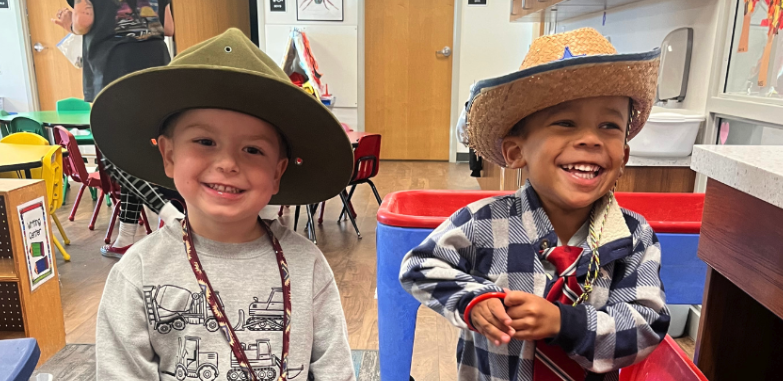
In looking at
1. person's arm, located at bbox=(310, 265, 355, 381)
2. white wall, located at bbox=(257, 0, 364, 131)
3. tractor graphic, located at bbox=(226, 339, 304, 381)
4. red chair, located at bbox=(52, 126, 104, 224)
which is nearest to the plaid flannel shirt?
person's arm, located at bbox=(310, 265, 355, 381)

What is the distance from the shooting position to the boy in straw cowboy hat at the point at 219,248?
798 millimetres

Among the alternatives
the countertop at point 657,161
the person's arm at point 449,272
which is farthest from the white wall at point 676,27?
the person's arm at point 449,272

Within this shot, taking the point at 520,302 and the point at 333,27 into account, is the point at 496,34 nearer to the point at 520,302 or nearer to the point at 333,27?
the point at 333,27

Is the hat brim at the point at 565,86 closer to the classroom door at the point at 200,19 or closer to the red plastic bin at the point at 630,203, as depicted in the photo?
the red plastic bin at the point at 630,203

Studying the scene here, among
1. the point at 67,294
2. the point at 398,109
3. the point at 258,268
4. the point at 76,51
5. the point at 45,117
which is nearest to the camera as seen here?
the point at 258,268

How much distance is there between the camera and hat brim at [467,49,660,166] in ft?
2.63

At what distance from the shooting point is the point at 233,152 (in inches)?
32.9

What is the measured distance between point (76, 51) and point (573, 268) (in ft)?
21.4

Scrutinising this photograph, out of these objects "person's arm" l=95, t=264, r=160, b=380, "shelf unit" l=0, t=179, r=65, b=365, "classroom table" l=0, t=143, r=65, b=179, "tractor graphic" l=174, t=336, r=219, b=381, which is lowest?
"shelf unit" l=0, t=179, r=65, b=365

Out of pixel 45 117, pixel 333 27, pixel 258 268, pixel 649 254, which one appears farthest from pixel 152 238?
pixel 333 27

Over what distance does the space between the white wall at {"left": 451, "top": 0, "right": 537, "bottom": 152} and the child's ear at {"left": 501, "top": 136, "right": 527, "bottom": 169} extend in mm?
5181

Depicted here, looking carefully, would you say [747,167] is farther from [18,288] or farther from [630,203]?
[18,288]

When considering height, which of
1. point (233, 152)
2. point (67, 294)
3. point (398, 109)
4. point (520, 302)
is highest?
point (233, 152)

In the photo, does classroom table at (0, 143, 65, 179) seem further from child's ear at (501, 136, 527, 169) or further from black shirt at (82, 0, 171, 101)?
Result: child's ear at (501, 136, 527, 169)
